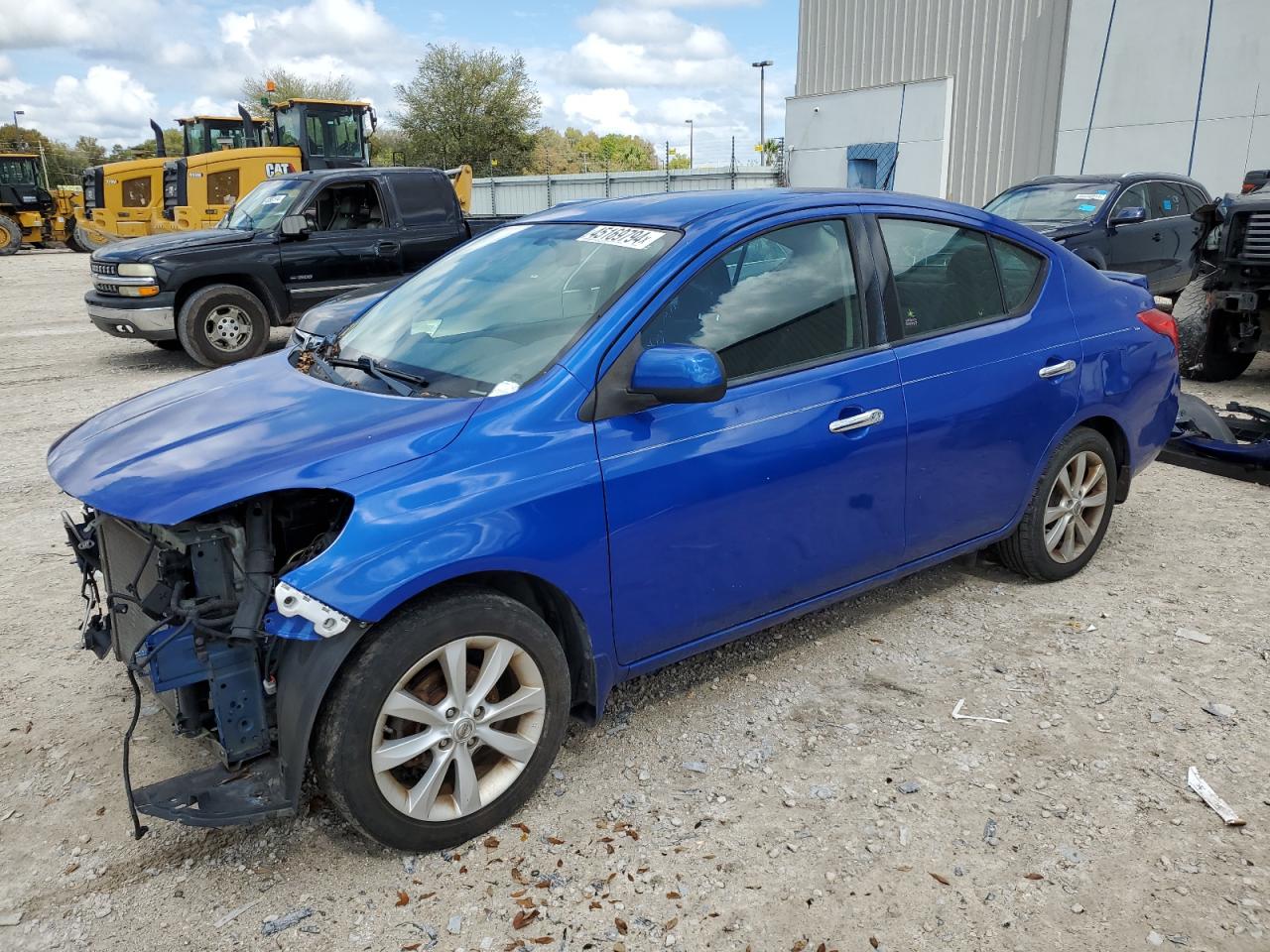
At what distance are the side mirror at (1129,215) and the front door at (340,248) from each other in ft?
25.7

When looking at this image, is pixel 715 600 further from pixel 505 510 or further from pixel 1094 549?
pixel 1094 549

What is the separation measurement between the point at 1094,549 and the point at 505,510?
3.19m

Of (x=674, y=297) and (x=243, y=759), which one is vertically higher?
(x=674, y=297)

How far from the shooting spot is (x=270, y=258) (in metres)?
10.3

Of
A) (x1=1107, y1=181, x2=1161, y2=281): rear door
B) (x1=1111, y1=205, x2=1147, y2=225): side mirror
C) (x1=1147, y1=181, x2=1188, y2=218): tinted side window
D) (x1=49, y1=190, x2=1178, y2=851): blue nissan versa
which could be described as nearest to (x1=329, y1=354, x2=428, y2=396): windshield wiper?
(x1=49, y1=190, x2=1178, y2=851): blue nissan versa

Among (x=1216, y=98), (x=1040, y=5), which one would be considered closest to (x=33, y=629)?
(x=1216, y=98)

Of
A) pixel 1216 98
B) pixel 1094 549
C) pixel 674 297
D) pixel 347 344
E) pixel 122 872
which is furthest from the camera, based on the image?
pixel 1216 98

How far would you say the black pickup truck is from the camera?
Answer: 1000 cm

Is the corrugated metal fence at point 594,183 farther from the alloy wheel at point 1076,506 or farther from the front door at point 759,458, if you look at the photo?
the front door at point 759,458

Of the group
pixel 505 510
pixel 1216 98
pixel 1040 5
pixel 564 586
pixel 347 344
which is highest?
pixel 1040 5

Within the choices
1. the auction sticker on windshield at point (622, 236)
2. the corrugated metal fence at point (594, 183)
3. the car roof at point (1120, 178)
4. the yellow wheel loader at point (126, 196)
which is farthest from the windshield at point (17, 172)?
the auction sticker on windshield at point (622, 236)

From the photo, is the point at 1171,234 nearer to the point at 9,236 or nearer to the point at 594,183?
the point at 594,183

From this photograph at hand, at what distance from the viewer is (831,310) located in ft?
11.3

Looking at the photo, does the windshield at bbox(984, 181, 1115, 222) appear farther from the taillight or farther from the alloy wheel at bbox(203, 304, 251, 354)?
the alloy wheel at bbox(203, 304, 251, 354)
